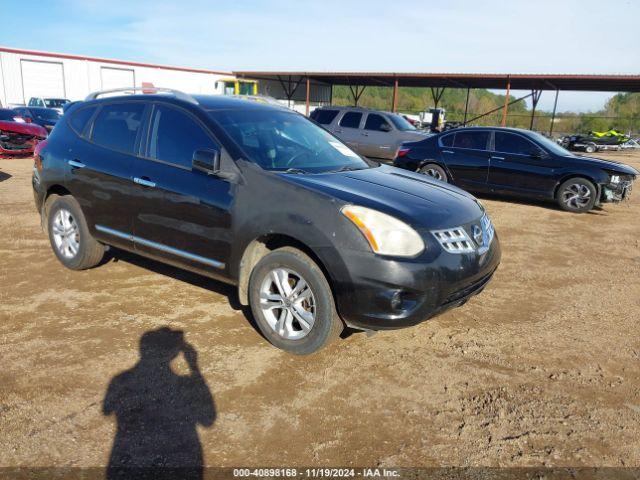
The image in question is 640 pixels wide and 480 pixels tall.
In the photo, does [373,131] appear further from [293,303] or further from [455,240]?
[293,303]

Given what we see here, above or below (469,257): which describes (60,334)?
below

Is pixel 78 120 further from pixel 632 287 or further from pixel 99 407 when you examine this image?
pixel 632 287

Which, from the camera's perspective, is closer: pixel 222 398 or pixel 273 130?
pixel 222 398

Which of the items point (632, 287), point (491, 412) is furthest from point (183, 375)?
point (632, 287)

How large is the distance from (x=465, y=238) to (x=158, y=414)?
89.4 inches

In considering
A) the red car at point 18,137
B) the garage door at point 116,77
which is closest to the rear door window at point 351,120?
the red car at point 18,137

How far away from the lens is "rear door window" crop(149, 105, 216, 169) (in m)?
3.96

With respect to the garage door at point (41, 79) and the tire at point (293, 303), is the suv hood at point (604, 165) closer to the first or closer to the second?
the tire at point (293, 303)

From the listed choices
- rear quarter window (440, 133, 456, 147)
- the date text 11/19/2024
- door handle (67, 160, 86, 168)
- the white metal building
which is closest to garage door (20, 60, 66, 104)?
the white metal building

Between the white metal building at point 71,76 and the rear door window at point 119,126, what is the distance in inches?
1082

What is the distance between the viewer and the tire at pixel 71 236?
16.0 ft

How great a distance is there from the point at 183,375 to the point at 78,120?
3.06m

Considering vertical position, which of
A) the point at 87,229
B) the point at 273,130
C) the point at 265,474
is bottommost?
the point at 265,474

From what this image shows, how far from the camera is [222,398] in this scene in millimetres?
3031
